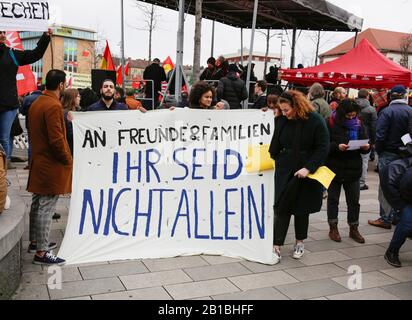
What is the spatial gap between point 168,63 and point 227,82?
10.8 metres

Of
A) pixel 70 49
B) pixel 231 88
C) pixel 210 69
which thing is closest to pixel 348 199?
pixel 231 88

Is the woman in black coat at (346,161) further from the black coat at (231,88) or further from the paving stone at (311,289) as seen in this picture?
the black coat at (231,88)

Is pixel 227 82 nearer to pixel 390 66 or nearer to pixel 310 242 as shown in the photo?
pixel 310 242

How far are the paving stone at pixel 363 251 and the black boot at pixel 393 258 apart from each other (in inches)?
12.5

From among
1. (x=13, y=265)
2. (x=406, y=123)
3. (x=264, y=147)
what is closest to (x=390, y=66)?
(x=406, y=123)

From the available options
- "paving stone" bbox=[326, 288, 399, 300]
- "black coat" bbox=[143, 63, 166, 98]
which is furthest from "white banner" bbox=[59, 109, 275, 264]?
"black coat" bbox=[143, 63, 166, 98]

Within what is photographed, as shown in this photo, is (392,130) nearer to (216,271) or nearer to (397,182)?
(397,182)

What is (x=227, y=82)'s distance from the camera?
30.7 ft

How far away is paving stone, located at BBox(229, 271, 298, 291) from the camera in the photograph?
166 inches

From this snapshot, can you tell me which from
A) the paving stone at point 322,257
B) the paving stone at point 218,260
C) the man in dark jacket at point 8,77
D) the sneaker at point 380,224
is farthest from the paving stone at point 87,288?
the sneaker at point 380,224

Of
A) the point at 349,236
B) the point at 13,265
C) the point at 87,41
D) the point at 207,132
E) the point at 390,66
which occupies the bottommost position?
the point at 349,236

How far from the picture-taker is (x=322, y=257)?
519 centimetres

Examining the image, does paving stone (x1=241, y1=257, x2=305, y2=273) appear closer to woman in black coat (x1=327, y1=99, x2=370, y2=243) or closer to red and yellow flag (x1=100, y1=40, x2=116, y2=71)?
woman in black coat (x1=327, y1=99, x2=370, y2=243)

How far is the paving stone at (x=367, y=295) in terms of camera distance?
160 inches
